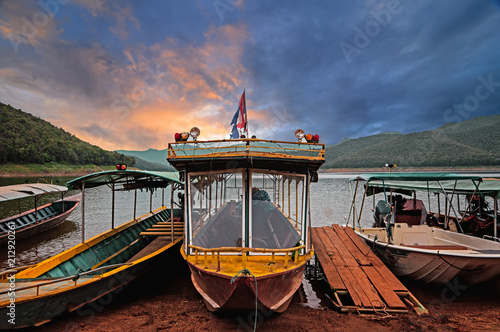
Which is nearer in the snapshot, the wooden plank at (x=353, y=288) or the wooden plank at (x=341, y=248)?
the wooden plank at (x=353, y=288)

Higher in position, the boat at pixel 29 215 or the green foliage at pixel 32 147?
the green foliage at pixel 32 147

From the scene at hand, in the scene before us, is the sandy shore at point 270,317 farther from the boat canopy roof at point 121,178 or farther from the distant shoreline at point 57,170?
the distant shoreline at point 57,170

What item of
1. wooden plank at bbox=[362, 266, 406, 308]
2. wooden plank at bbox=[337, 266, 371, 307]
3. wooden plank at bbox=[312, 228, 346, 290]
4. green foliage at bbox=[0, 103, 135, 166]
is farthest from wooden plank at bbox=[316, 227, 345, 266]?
green foliage at bbox=[0, 103, 135, 166]

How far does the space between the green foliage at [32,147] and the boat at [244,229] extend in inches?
2788

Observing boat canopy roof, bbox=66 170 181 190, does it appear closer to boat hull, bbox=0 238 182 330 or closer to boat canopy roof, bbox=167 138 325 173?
boat canopy roof, bbox=167 138 325 173

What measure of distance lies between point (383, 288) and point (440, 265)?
6.38ft

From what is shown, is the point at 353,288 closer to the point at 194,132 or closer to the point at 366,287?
the point at 366,287

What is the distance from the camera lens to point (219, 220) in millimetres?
6543

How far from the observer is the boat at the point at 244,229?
176 inches

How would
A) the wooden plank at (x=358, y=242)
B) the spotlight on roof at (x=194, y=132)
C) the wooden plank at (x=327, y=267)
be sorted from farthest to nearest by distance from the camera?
the wooden plank at (x=358, y=242) → the wooden plank at (x=327, y=267) → the spotlight on roof at (x=194, y=132)

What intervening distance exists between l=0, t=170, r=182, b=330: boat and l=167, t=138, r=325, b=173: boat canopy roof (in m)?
2.44

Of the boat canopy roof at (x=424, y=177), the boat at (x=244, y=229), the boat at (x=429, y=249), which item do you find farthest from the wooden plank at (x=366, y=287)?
the boat canopy roof at (x=424, y=177)

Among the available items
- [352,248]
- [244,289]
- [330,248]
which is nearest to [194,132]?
[244,289]

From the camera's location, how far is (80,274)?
5125mm
